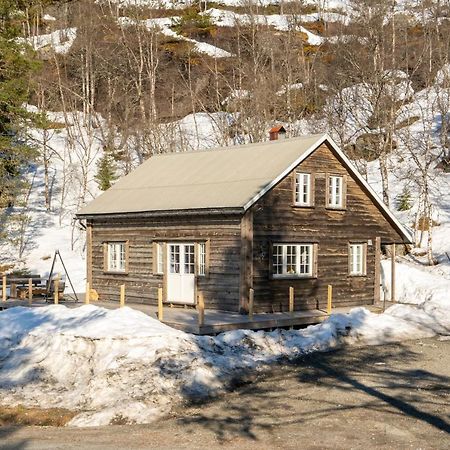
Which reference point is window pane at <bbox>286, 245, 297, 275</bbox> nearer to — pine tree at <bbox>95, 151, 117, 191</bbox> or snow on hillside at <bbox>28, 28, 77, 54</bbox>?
pine tree at <bbox>95, 151, 117, 191</bbox>

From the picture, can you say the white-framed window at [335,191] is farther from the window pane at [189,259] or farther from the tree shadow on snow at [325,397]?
the tree shadow on snow at [325,397]

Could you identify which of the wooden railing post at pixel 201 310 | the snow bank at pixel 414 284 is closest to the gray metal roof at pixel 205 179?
the wooden railing post at pixel 201 310

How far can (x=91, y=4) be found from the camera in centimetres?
6688

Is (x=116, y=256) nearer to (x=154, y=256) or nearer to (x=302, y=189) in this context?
(x=154, y=256)

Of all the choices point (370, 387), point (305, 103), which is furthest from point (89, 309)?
point (305, 103)

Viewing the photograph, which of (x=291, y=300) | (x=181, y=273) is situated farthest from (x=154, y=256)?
(x=291, y=300)

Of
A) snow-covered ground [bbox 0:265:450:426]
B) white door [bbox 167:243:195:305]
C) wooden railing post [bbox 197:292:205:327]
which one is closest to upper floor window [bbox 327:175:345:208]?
snow-covered ground [bbox 0:265:450:426]

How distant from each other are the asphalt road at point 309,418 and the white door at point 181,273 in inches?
283

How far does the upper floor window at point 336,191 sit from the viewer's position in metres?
28.8

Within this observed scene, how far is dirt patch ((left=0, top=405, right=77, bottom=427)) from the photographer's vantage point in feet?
Result: 55.0

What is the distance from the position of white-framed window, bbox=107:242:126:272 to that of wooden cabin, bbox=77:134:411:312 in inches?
1.5

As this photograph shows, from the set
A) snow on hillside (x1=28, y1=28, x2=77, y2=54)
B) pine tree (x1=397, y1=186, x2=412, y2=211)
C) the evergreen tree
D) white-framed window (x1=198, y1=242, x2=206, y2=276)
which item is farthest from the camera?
snow on hillside (x1=28, y1=28, x2=77, y2=54)

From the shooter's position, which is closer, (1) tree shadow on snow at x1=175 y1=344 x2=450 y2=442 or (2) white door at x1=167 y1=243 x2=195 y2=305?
(1) tree shadow on snow at x1=175 y1=344 x2=450 y2=442

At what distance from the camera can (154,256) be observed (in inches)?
1118
